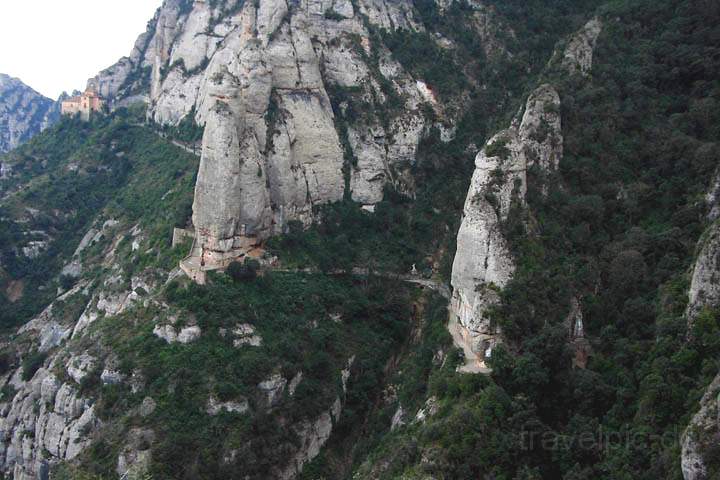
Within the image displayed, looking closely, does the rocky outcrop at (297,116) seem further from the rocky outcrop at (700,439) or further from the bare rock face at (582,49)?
the rocky outcrop at (700,439)

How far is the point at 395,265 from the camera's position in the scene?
218 ft

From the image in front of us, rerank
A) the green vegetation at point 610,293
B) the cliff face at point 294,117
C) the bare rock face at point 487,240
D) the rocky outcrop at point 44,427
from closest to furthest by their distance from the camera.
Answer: the green vegetation at point 610,293 → the bare rock face at point 487,240 → the rocky outcrop at point 44,427 → the cliff face at point 294,117

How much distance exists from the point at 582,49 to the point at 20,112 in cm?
12895

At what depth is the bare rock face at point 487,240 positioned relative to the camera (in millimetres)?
47594

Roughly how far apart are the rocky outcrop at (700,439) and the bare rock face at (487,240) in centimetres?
1847

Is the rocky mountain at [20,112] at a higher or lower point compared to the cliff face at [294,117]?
higher

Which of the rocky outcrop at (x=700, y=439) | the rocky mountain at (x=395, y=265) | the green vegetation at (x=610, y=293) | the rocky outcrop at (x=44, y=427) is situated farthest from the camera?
the rocky outcrop at (x=44, y=427)

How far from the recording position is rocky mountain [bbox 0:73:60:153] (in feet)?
496

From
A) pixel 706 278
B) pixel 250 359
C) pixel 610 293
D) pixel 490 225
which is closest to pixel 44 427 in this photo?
pixel 250 359

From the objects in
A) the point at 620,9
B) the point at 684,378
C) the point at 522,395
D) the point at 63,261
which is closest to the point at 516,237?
the point at 522,395

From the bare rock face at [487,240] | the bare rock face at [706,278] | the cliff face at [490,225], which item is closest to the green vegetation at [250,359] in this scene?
the cliff face at [490,225]

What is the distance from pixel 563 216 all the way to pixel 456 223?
17.3m

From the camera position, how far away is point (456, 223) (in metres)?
68.1

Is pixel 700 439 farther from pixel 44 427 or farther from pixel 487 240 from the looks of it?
pixel 44 427
